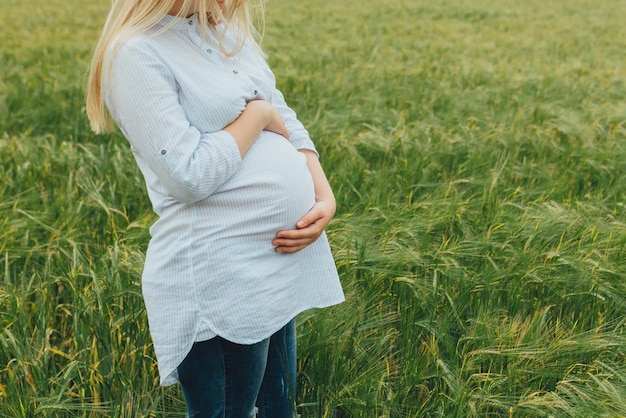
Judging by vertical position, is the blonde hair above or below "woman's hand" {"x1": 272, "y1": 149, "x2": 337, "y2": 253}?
above

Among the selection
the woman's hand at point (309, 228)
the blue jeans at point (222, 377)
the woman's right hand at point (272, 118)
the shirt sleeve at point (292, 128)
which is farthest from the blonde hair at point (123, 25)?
the blue jeans at point (222, 377)

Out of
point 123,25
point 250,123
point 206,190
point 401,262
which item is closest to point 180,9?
point 123,25

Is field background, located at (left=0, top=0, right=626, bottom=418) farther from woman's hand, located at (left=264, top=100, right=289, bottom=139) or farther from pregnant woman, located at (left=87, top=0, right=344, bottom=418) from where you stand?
woman's hand, located at (left=264, top=100, right=289, bottom=139)

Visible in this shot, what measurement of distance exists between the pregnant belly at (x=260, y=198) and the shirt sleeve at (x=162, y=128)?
48mm

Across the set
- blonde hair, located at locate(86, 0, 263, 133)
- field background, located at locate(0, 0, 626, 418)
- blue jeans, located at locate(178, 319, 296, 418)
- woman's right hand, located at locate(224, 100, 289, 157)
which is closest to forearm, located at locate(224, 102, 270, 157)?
woman's right hand, located at locate(224, 100, 289, 157)

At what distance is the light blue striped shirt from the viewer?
4.05 ft

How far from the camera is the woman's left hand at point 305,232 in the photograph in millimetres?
1364

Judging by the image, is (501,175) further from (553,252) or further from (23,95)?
(23,95)

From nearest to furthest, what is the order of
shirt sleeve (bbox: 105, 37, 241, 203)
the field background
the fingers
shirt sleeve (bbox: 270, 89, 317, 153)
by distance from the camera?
1. shirt sleeve (bbox: 105, 37, 241, 203)
2. the fingers
3. shirt sleeve (bbox: 270, 89, 317, 153)
4. the field background

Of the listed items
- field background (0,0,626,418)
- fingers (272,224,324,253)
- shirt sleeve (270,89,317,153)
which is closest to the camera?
fingers (272,224,324,253)

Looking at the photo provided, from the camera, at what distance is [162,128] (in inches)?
48.2

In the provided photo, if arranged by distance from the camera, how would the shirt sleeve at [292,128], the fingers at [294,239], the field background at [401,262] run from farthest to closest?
the field background at [401,262] → the shirt sleeve at [292,128] → the fingers at [294,239]

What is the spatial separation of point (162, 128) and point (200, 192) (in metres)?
0.13

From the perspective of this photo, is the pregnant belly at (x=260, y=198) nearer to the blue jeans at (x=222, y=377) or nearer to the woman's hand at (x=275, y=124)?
the woman's hand at (x=275, y=124)
